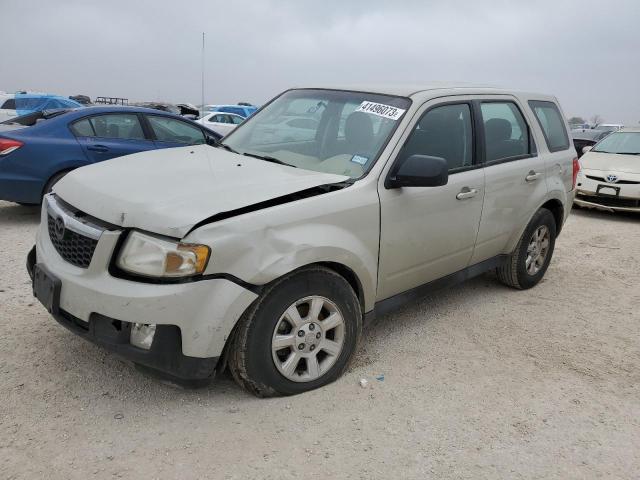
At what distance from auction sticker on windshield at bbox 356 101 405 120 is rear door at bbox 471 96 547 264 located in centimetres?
83

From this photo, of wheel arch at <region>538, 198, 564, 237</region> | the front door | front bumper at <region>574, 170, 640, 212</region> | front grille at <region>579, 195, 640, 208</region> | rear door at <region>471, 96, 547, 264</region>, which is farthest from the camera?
front grille at <region>579, 195, 640, 208</region>

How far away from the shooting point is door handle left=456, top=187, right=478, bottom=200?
3.68m

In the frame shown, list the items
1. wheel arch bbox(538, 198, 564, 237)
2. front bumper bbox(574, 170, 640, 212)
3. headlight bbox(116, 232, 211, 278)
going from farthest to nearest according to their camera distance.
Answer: front bumper bbox(574, 170, 640, 212) → wheel arch bbox(538, 198, 564, 237) → headlight bbox(116, 232, 211, 278)

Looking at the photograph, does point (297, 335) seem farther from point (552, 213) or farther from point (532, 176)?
point (552, 213)

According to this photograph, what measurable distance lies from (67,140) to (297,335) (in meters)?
4.84

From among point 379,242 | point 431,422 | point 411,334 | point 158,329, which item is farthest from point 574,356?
point 158,329

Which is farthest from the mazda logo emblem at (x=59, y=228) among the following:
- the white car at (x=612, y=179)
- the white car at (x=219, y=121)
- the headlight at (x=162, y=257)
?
the white car at (x=219, y=121)

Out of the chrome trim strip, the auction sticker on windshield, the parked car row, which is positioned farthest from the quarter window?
the parked car row

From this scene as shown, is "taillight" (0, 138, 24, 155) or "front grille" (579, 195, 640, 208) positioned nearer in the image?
"taillight" (0, 138, 24, 155)

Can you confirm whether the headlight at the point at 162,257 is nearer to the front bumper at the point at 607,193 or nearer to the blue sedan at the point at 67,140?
the blue sedan at the point at 67,140

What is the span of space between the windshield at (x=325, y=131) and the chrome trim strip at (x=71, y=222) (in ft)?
4.07

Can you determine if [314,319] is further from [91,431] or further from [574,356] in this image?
[574,356]

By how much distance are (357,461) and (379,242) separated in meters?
1.22

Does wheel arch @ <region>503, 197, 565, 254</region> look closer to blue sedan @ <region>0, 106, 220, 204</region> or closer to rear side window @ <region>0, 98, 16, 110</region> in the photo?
blue sedan @ <region>0, 106, 220, 204</region>
